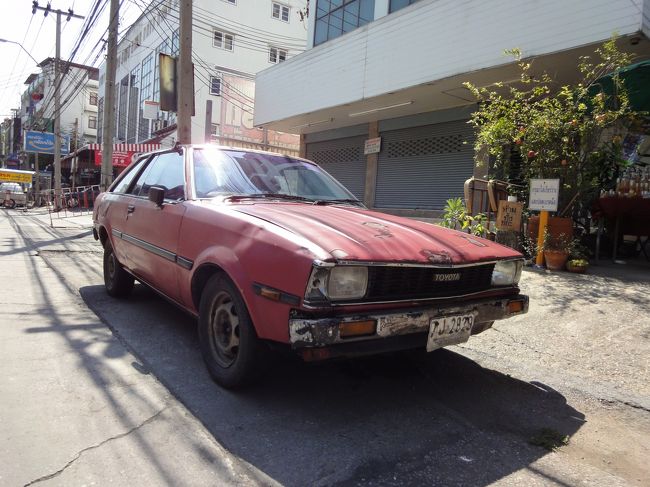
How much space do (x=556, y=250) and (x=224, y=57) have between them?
2653 cm

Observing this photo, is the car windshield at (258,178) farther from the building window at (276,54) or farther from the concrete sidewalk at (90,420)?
the building window at (276,54)

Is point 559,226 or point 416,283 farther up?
point 559,226

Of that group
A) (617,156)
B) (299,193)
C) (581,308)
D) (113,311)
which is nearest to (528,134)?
(617,156)

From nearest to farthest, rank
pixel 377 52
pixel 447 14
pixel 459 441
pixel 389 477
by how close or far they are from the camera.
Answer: pixel 389 477 < pixel 459 441 < pixel 447 14 < pixel 377 52

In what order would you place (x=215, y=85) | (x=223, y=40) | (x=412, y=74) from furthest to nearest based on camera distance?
(x=223, y=40) → (x=215, y=85) → (x=412, y=74)

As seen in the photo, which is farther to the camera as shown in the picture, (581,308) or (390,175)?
(390,175)

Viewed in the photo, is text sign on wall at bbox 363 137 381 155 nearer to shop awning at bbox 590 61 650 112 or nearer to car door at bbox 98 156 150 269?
shop awning at bbox 590 61 650 112

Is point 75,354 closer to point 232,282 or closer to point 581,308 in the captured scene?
point 232,282

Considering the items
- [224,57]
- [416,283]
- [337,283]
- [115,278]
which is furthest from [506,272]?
[224,57]

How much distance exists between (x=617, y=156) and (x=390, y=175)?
7.57 metres

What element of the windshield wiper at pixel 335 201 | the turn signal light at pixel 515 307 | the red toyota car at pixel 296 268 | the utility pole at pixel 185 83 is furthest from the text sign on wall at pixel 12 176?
the turn signal light at pixel 515 307

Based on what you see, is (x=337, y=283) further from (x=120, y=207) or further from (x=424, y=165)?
(x=424, y=165)

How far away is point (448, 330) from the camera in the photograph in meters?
2.88

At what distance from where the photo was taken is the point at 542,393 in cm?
344
